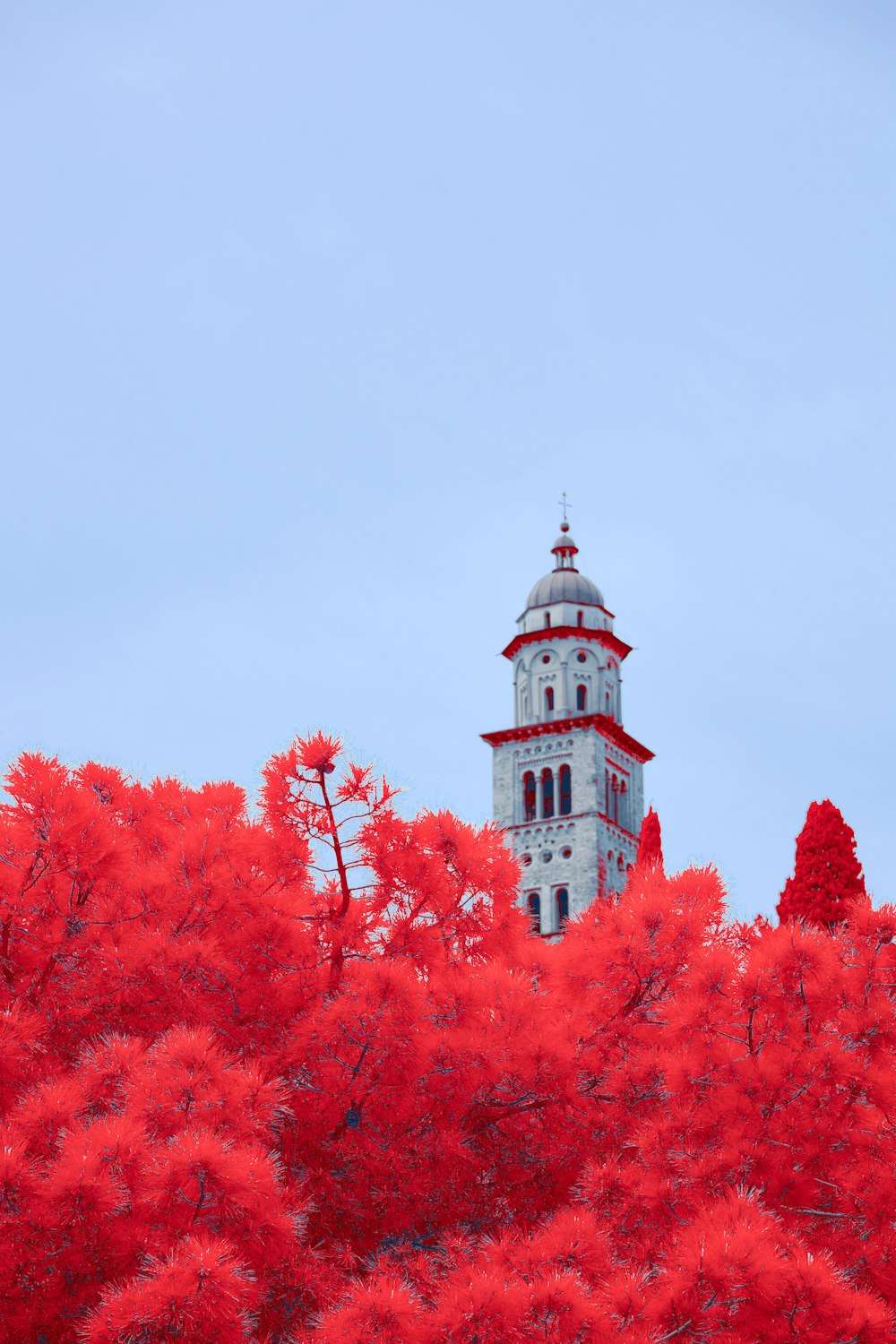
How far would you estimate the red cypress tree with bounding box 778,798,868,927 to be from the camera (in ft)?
83.1

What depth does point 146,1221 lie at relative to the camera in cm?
735

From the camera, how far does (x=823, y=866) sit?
2545cm

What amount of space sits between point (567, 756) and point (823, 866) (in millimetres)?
24058

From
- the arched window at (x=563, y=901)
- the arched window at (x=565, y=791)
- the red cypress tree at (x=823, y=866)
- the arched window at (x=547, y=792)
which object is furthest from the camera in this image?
the arched window at (x=547, y=792)

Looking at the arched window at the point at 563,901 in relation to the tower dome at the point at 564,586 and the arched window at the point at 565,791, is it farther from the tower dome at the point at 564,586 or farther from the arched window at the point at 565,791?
the tower dome at the point at 564,586

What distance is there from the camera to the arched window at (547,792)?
162ft

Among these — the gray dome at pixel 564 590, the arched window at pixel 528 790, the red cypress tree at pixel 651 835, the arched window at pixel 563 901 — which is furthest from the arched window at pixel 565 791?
the red cypress tree at pixel 651 835

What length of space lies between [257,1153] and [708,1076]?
322 cm

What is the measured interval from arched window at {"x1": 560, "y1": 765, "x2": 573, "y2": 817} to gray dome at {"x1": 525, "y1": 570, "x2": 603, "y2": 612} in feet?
19.9

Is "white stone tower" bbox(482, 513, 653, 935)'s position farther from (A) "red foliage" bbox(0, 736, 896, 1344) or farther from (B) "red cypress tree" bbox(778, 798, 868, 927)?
(A) "red foliage" bbox(0, 736, 896, 1344)

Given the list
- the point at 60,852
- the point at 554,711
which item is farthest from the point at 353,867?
the point at 554,711

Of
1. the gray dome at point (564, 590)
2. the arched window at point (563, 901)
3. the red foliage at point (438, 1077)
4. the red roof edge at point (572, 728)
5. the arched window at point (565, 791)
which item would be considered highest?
the gray dome at point (564, 590)

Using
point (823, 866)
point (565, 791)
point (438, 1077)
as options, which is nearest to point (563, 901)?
point (565, 791)

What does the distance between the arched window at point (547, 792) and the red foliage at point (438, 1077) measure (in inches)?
1533
